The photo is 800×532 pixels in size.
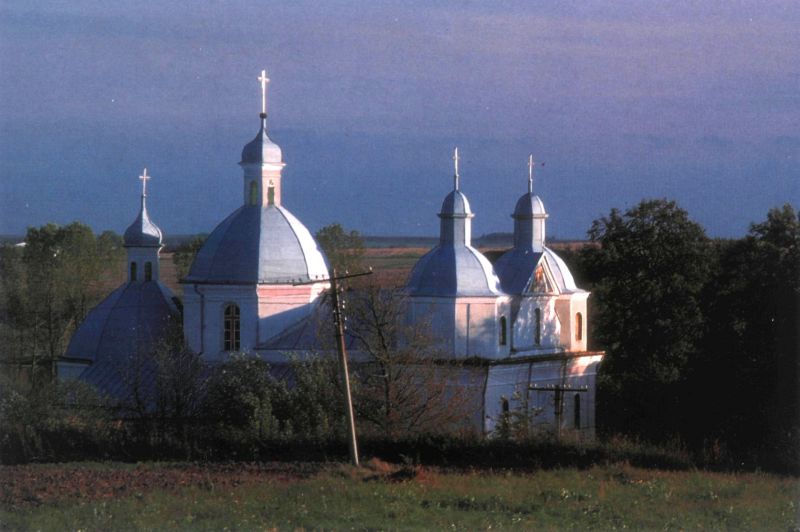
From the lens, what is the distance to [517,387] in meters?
39.4

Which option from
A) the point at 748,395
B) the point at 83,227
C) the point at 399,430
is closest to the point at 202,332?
the point at 399,430

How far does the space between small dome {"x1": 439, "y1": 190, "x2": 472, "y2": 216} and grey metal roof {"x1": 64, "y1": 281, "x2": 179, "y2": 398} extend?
877 cm

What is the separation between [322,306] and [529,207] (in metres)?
7.02

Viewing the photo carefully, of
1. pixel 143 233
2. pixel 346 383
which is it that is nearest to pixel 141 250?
pixel 143 233

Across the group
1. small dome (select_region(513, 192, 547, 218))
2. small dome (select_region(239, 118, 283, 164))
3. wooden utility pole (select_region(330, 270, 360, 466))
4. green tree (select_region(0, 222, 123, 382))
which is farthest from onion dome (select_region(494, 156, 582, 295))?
green tree (select_region(0, 222, 123, 382))

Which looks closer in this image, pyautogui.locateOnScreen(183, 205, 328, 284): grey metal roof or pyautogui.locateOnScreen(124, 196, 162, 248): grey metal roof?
pyautogui.locateOnScreen(183, 205, 328, 284): grey metal roof

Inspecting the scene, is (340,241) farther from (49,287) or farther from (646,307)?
(646,307)

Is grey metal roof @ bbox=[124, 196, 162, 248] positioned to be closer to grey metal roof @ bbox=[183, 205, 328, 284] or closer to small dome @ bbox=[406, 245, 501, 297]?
grey metal roof @ bbox=[183, 205, 328, 284]

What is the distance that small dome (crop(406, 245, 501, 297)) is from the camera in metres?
38.6

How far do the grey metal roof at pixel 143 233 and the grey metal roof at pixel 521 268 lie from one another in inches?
432

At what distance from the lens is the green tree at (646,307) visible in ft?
148

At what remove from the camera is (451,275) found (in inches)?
1523

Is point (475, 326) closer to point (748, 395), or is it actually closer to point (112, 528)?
point (748, 395)

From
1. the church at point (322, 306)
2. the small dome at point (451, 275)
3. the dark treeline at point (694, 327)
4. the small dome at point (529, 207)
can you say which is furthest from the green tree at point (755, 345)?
the small dome at point (451, 275)
